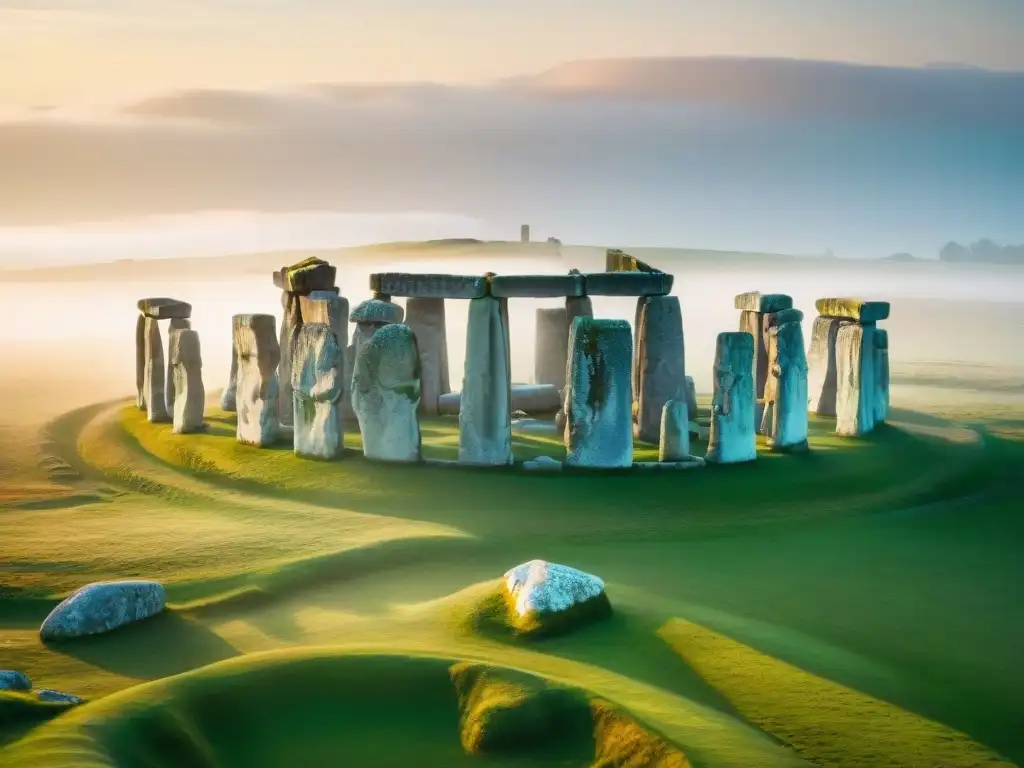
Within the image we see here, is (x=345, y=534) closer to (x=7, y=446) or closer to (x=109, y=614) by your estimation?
(x=109, y=614)

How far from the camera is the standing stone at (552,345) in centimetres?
2369

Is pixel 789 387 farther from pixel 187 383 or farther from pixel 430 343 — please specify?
pixel 187 383

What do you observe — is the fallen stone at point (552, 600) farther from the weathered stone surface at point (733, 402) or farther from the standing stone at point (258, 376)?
the standing stone at point (258, 376)

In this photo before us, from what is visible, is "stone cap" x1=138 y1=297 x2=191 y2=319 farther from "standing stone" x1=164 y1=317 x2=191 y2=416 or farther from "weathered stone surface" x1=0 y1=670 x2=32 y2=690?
"weathered stone surface" x1=0 y1=670 x2=32 y2=690

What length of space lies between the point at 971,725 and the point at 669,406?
8240 millimetres

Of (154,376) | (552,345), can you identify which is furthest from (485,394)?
(154,376)

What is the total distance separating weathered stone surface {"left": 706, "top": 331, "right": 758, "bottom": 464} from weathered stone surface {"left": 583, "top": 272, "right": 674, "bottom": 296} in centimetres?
204

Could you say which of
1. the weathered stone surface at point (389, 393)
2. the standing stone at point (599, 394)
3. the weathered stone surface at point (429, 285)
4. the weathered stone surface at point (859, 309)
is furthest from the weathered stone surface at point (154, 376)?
the weathered stone surface at point (859, 309)

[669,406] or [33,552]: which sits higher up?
[669,406]

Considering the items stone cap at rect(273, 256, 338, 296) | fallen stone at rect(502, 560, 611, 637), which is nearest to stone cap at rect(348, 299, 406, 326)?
stone cap at rect(273, 256, 338, 296)

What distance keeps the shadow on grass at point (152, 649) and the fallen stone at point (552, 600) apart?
8.14ft

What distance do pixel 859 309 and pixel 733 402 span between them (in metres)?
4.03

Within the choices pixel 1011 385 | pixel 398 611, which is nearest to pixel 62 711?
pixel 398 611

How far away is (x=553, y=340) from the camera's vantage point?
23797 mm
